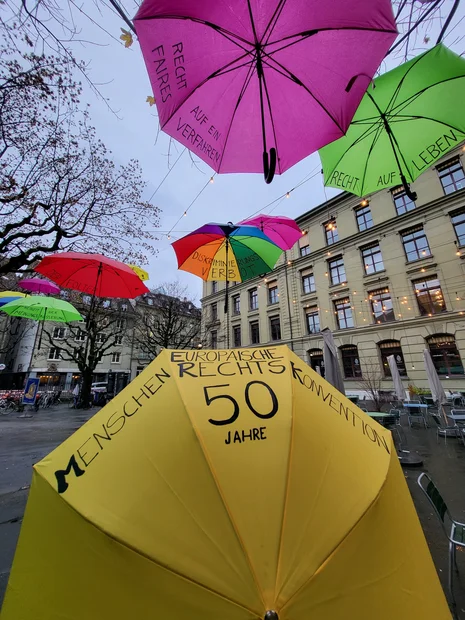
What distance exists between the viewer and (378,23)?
2.40 meters

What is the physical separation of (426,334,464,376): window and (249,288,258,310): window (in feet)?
51.8

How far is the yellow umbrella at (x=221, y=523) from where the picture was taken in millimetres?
891

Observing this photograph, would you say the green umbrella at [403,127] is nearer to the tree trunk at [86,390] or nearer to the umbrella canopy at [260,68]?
the umbrella canopy at [260,68]

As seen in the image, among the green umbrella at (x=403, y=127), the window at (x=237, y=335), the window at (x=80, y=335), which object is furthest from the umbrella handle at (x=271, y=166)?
the window at (x=237, y=335)

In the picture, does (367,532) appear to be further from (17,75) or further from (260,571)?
(17,75)

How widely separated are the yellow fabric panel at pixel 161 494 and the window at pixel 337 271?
23078mm

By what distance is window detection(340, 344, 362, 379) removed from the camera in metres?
20.2

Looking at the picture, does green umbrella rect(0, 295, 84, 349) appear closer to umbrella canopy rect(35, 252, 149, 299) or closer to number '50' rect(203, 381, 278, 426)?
umbrella canopy rect(35, 252, 149, 299)

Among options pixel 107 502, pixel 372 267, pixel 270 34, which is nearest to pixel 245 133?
pixel 270 34

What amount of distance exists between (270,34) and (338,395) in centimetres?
353

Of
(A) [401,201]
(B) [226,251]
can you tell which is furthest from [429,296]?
(B) [226,251]

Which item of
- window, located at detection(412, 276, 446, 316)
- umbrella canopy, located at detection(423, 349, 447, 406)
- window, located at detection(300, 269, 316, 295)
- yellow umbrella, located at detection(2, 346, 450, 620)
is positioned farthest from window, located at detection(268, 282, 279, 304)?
yellow umbrella, located at detection(2, 346, 450, 620)

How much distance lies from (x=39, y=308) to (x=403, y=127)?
1021 centimetres

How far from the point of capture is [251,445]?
1.13m
